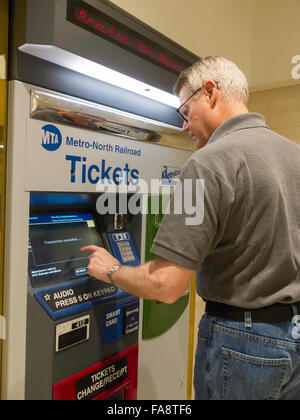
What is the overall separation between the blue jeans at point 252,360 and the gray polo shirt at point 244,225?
0.10 metres

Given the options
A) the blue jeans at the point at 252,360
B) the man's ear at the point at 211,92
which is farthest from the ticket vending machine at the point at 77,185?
the blue jeans at the point at 252,360

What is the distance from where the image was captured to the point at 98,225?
1.73 metres

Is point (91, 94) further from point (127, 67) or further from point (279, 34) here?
point (279, 34)

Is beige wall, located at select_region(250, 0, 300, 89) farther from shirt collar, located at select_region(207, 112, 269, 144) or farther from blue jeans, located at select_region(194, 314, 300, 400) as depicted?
blue jeans, located at select_region(194, 314, 300, 400)

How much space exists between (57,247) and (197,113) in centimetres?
81

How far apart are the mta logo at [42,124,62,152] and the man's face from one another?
53cm

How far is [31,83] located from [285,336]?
1232 mm

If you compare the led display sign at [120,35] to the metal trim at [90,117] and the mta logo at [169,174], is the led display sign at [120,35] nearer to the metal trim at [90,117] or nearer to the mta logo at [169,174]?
the metal trim at [90,117]

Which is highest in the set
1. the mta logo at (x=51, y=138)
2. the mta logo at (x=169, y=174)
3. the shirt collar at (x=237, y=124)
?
the shirt collar at (x=237, y=124)

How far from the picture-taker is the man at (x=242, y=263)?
1089 millimetres

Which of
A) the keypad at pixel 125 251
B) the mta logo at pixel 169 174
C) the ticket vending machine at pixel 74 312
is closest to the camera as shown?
the ticket vending machine at pixel 74 312

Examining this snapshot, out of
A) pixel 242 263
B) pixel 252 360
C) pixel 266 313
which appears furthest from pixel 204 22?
pixel 252 360

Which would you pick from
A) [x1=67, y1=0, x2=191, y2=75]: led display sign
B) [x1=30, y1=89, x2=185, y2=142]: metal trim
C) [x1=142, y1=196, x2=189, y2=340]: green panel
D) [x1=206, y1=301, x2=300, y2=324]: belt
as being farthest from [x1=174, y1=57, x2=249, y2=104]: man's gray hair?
[x1=206, y1=301, x2=300, y2=324]: belt

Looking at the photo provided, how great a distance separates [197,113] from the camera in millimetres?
1380
